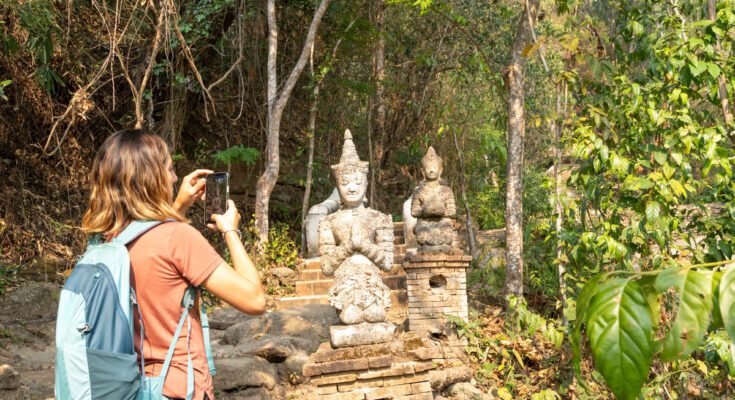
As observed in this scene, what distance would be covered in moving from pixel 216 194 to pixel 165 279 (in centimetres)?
44

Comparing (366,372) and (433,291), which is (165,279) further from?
(433,291)

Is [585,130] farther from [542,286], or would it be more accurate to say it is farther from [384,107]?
[384,107]

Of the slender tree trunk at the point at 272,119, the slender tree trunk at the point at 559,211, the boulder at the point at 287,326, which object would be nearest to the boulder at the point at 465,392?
the slender tree trunk at the point at 559,211

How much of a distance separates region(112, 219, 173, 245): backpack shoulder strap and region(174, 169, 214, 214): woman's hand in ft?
1.01

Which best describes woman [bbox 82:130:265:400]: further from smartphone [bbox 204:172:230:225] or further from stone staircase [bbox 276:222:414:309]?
stone staircase [bbox 276:222:414:309]

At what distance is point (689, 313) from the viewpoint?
75 centimetres

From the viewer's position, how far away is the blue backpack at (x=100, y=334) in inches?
66.2

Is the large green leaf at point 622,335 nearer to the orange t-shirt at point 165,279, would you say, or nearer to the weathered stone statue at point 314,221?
the orange t-shirt at point 165,279

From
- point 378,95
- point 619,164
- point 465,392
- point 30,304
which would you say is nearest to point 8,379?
point 30,304

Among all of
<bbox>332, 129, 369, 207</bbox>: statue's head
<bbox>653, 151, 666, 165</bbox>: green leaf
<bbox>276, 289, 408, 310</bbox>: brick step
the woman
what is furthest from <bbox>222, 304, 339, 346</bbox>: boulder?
the woman

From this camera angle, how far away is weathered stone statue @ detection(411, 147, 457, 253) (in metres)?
7.23

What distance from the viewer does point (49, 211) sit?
9.80 meters

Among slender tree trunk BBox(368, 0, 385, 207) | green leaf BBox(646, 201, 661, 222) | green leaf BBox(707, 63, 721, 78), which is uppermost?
slender tree trunk BBox(368, 0, 385, 207)

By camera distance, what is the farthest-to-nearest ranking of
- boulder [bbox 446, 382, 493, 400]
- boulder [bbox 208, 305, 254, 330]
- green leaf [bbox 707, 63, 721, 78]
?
boulder [bbox 208, 305, 254, 330], boulder [bbox 446, 382, 493, 400], green leaf [bbox 707, 63, 721, 78]
